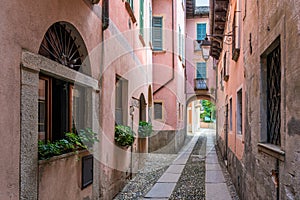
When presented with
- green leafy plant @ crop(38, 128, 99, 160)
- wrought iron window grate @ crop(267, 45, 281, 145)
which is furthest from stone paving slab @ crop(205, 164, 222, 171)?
wrought iron window grate @ crop(267, 45, 281, 145)

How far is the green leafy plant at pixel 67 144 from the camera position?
351 cm

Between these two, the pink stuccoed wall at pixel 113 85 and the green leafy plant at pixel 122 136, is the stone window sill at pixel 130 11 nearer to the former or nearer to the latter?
the pink stuccoed wall at pixel 113 85

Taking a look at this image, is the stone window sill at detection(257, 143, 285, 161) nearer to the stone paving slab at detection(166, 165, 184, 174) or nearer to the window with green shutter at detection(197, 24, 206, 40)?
the stone paving slab at detection(166, 165, 184, 174)

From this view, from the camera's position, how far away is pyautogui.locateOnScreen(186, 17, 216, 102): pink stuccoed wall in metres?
22.5

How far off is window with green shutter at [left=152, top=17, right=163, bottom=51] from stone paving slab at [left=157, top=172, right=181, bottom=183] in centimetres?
745

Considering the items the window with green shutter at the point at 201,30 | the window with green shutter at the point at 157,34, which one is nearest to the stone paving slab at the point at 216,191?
the window with green shutter at the point at 157,34

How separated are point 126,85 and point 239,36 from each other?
2848mm

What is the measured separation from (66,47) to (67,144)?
53.4 inches

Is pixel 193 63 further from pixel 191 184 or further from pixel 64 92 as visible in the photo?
pixel 64 92

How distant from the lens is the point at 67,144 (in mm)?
4008

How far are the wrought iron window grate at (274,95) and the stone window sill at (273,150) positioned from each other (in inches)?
5.1

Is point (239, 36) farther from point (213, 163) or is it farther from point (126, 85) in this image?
point (213, 163)

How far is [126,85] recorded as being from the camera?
795 cm

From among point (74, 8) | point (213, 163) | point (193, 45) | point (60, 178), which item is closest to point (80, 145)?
point (60, 178)
